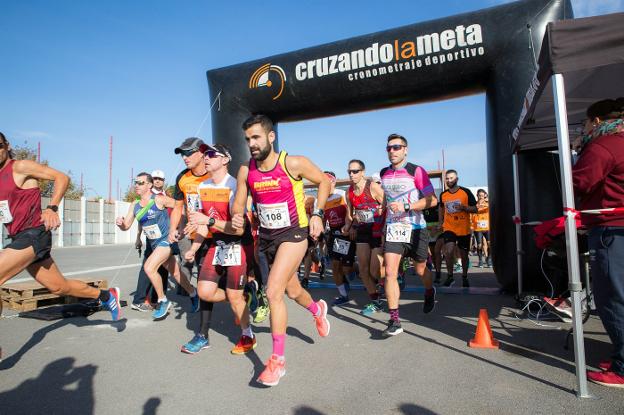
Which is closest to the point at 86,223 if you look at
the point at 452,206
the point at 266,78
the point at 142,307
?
the point at 266,78

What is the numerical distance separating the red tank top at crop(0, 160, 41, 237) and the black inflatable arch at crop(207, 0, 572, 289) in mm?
4369

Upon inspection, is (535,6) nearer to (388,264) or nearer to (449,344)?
(388,264)

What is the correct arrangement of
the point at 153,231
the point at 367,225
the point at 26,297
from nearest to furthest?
the point at 153,231 → the point at 26,297 → the point at 367,225

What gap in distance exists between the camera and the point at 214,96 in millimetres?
8250

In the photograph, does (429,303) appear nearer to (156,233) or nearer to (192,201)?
(192,201)

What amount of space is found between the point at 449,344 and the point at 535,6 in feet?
16.8

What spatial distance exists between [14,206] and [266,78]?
16.8 feet

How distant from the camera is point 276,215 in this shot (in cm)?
348

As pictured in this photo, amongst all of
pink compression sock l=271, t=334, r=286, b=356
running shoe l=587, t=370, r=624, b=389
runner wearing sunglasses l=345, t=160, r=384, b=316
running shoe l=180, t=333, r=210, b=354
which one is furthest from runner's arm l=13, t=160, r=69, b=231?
running shoe l=587, t=370, r=624, b=389

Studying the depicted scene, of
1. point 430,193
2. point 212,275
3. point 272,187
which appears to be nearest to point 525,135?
point 430,193

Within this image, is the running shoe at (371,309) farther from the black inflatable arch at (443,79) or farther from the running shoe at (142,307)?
the running shoe at (142,307)

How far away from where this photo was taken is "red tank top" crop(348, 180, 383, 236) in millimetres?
5840

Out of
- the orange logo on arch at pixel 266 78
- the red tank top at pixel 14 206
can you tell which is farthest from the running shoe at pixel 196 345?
the orange logo on arch at pixel 266 78

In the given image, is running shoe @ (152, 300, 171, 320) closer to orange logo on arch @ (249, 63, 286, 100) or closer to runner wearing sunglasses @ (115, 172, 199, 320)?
runner wearing sunglasses @ (115, 172, 199, 320)
